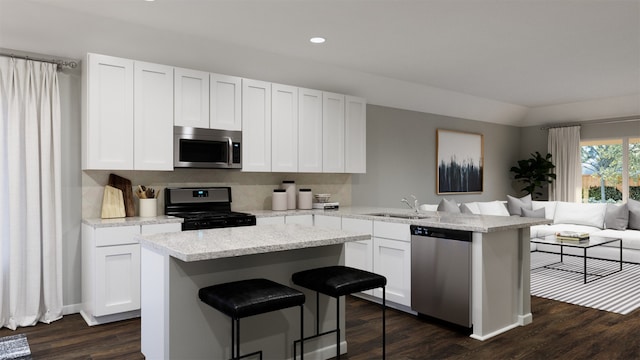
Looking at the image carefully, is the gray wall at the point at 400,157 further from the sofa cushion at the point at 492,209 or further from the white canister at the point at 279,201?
the white canister at the point at 279,201

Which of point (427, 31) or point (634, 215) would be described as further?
point (634, 215)

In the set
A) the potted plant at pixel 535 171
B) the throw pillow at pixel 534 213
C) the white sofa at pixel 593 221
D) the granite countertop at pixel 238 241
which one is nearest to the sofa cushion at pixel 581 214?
the white sofa at pixel 593 221

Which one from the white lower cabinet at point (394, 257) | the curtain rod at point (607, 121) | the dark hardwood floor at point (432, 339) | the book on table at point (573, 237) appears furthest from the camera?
the curtain rod at point (607, 121)

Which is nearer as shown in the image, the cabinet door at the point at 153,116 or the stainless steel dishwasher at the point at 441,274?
the stainless steel dishwasher at the point at 441,274

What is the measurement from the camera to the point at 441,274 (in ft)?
11.8

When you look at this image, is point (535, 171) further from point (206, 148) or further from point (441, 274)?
point (206, 148)

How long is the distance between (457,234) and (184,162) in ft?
8.58

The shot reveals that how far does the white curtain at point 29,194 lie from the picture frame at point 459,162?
17.8 feet

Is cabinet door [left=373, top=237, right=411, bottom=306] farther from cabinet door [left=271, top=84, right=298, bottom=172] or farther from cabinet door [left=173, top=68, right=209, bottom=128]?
cabinet door [left=173, top=68, right=209, bottom=128]

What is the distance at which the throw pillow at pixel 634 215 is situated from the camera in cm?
652

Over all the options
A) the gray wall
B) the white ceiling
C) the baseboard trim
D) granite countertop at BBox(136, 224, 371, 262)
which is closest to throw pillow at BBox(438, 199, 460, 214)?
the gray wall

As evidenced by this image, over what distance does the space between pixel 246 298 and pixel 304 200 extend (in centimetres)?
322

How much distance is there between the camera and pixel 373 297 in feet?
14.1

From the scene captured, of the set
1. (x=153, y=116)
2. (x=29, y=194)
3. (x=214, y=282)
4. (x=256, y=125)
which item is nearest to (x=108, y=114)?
(x=153, y=116)
